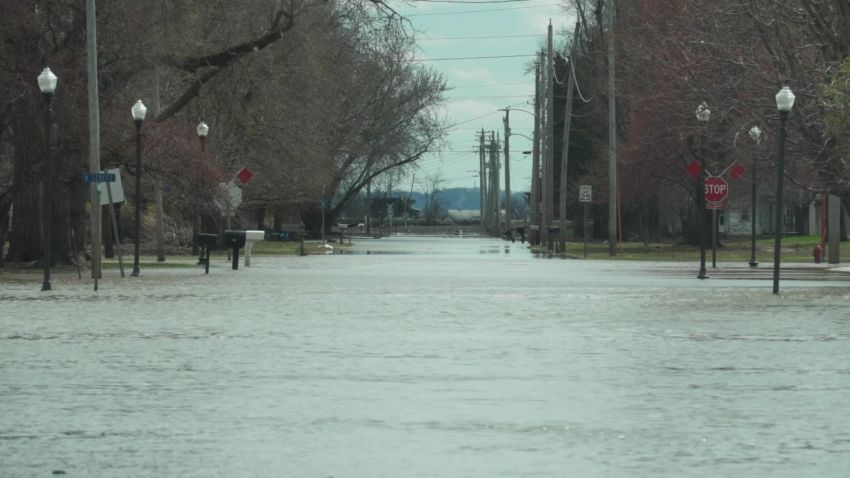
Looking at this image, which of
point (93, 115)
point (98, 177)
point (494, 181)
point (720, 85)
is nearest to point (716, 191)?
point (720, 85)

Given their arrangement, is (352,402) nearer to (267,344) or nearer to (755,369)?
(755,369)

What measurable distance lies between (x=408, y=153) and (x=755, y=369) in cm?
7890

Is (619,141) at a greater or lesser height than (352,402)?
greater

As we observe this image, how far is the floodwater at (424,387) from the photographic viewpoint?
9.51 m

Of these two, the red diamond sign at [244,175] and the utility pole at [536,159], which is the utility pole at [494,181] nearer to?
the utility pole at [536,159]

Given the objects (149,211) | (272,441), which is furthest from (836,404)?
(149,211)

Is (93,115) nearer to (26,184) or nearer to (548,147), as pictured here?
(26,184)

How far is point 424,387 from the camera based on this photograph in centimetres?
1333

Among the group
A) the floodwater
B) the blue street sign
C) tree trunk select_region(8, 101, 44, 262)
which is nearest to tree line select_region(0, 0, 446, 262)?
tree trunk select_region(8, 101, 44, 262)

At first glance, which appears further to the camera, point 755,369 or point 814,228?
point 814,228

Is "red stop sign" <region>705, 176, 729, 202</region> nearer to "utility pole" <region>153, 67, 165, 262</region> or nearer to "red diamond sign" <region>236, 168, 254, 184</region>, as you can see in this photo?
"red diamond sign" <region>236, 168, 254, 184</region>

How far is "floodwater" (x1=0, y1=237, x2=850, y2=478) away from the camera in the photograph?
9508 mm

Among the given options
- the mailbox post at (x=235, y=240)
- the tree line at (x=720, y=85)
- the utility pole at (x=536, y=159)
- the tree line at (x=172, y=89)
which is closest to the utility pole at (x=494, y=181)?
the utility pole at (x=536, y=159)

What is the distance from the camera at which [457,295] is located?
93.4 ft
